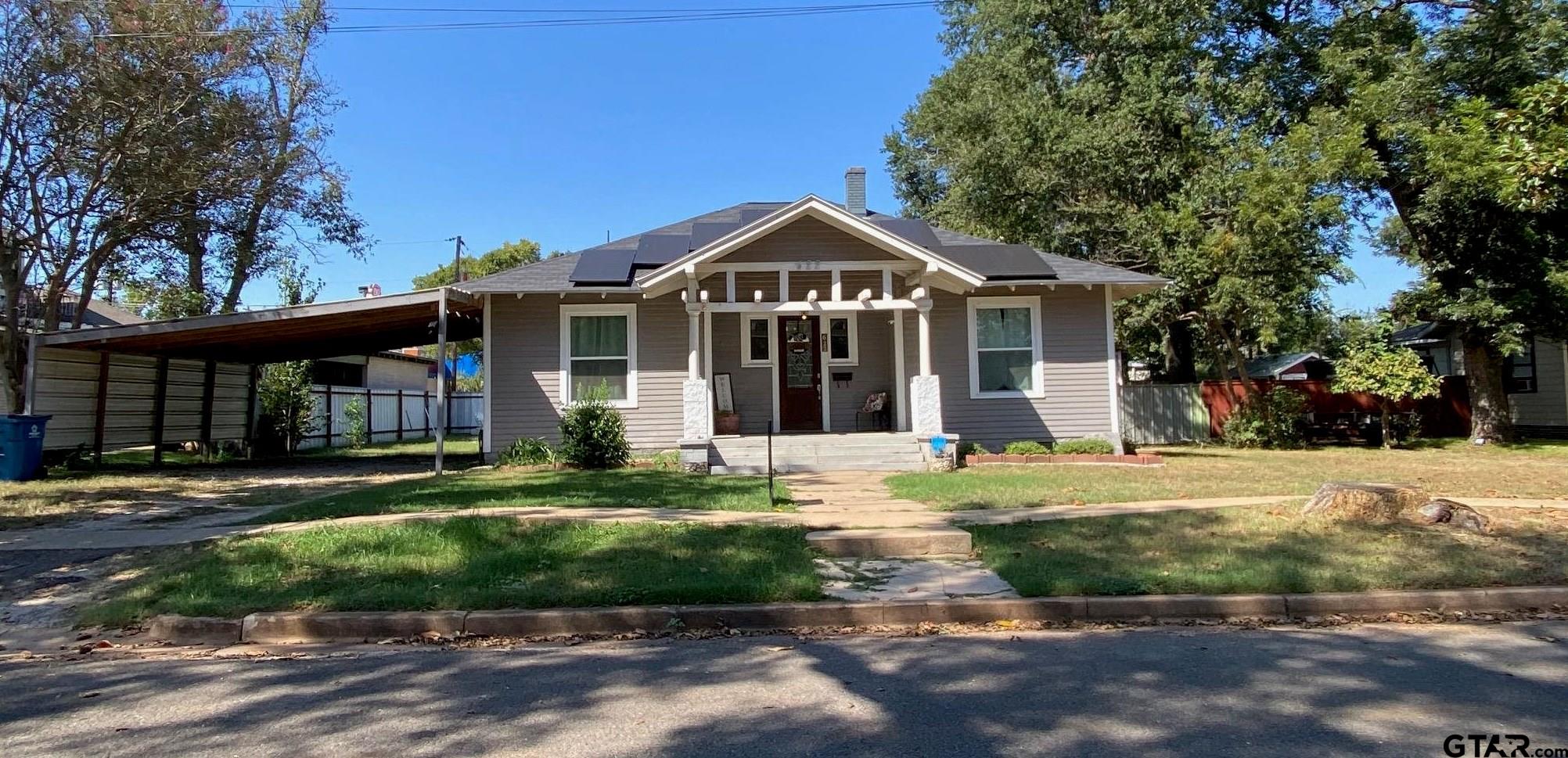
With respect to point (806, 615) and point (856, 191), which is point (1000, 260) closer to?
point (856, 191)

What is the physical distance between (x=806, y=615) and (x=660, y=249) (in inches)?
439

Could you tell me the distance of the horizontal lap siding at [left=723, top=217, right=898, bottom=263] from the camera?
48.6 ft

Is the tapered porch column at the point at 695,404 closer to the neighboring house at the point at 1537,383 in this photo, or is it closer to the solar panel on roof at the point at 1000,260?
the solar panel on roof at the point at 1000,260

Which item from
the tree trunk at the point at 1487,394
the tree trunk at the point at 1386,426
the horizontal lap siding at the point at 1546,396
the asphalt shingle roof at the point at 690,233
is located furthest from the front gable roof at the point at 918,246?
the horizontal lap siding at the point at 1546,396

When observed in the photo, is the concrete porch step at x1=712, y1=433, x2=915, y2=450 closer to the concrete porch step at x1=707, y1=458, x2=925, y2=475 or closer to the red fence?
the concrete porch step at x1=707, y1=458, x2=925, y2=475

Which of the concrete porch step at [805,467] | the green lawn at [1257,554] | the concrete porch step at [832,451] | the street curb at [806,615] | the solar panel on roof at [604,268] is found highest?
the solar panel on roof at [604,268]

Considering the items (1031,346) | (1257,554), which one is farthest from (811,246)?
(1257,554)

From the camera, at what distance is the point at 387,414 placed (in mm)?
27125

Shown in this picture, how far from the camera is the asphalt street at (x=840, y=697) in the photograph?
3699 millimetres

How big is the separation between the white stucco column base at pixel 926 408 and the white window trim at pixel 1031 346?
2010mm

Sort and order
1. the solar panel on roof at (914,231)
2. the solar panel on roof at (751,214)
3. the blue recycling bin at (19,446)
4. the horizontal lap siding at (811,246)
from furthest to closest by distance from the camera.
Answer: the solar panel on roof at (751,214), the solar panel on roof at (914,231), the horizontal lap siding at (811,246), the blue recycling bin at (19,446)

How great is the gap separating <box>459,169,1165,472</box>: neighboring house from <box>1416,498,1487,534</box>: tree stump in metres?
6.83

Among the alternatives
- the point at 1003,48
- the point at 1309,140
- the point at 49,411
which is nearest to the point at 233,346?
the point at 49,411

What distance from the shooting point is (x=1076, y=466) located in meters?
14.2
